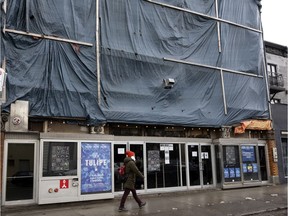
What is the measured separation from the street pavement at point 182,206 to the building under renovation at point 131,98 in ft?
1.13

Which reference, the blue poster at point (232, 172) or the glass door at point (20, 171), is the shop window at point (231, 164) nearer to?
the blue poster at point (232, 172)

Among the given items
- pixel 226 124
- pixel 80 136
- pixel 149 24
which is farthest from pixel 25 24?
pixel 226 124

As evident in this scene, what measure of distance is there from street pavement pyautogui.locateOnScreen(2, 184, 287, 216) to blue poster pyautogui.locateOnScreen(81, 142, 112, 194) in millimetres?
515

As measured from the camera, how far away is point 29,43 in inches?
426

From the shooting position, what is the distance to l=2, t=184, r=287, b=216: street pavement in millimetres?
9289

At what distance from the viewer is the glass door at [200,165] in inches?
549

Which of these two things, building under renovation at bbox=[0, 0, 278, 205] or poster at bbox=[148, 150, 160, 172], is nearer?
building under renovation at bbox=[0, 0, 278, 205]

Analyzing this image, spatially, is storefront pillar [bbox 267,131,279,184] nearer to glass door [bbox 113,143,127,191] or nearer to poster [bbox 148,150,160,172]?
poster [bbox 148,150,160,172]

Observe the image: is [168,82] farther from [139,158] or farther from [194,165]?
[194,165]

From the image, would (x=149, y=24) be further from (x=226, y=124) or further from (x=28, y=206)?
(x=28, y=206)

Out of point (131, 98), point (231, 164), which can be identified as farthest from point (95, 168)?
point (231, 164)

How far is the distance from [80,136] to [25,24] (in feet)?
14.2

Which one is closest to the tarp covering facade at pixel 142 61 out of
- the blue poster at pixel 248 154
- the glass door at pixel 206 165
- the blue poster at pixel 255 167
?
the glass door at pixel 206 165

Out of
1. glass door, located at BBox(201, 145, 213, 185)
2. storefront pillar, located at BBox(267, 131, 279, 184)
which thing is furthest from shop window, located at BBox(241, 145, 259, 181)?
glass door, located at BBox(201, 145, 213, 185)
